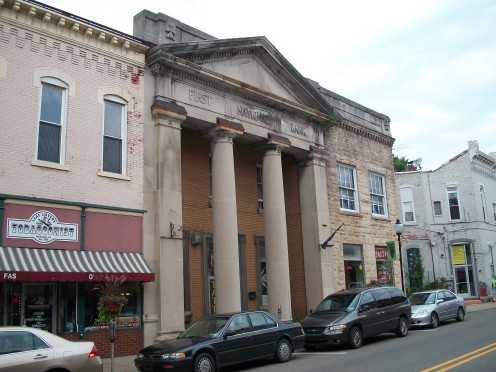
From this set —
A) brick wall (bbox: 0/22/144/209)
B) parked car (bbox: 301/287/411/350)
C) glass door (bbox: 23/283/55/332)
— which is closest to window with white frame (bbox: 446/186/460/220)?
parked car (bbox: 301/287/411/350)

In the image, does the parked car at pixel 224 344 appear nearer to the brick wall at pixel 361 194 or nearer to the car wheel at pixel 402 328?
the car wheel at pixel 402 328

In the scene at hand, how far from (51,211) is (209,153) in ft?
27.4

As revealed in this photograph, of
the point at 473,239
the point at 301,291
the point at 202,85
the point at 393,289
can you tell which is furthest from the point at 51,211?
the point at 473,239

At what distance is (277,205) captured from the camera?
2103 cm

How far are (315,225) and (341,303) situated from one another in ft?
23.3

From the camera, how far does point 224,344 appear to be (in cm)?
1207

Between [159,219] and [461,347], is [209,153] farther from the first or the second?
[461,347]

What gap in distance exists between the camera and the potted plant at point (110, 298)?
13055mm

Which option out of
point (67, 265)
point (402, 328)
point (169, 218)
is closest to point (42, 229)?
point (67, 265)

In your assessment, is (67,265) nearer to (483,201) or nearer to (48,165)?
(48,165)

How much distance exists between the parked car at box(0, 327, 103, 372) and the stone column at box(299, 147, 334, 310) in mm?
14289

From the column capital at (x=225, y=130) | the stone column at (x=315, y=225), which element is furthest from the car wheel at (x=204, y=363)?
the stone column at (x=315, y=225)

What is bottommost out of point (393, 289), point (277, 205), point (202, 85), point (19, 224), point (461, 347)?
point (461, 347)

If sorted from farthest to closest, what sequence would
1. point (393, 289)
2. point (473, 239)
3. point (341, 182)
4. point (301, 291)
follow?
1. point (473, 239)
2. point (341, 182)
3. point (301, 291)
4. point (393, 289)
